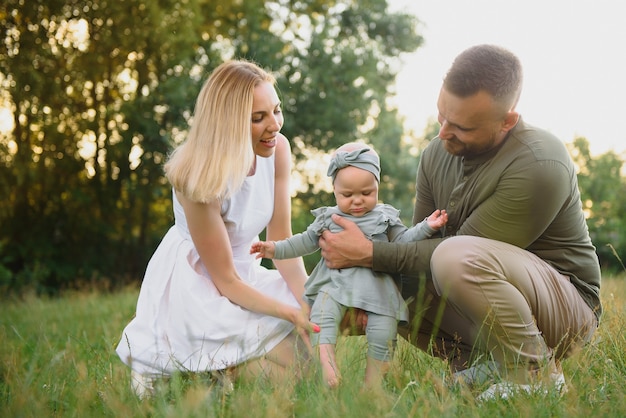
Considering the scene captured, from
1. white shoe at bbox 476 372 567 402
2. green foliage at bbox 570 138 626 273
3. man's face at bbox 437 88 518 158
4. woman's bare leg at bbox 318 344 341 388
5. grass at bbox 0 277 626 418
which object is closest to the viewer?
grass at bbox 0 277 626 418

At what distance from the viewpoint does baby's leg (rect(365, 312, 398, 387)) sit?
10.0 ft

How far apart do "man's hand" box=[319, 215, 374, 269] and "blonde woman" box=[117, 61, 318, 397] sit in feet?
1.01

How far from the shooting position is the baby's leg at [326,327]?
9.79ft

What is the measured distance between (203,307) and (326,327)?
2.06 ft

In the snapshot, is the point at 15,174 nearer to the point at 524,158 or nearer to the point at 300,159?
the point at 300,159

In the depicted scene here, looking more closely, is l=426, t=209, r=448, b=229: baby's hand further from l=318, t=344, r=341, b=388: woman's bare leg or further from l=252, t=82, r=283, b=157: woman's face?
l=252, t=82, r=283, b=157: woman's face

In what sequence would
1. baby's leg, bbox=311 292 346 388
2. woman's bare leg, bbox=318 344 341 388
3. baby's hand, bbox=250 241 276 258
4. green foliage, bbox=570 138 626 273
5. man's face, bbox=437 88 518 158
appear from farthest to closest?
green foliage, bbox=570 138 626 273
baby's hand, bbox=250 241 276 258
man's face, bbox=437 88 518 158
baby's leg, bbox=311 292 346 388
woman's bare leg, bbox=318 344 341 388

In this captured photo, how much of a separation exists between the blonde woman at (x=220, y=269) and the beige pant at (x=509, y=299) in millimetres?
682

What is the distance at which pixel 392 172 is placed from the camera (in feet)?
53.0

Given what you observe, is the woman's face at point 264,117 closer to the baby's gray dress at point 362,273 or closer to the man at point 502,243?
the baby's gray dress at point 362,273

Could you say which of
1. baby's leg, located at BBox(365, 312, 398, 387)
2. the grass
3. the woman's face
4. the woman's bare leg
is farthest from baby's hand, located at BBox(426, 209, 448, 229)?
the woman's face

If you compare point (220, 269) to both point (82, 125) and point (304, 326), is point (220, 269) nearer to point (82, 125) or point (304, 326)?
point (304, 326)

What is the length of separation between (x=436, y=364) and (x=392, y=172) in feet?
42.8

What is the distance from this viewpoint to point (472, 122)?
3211 mm
